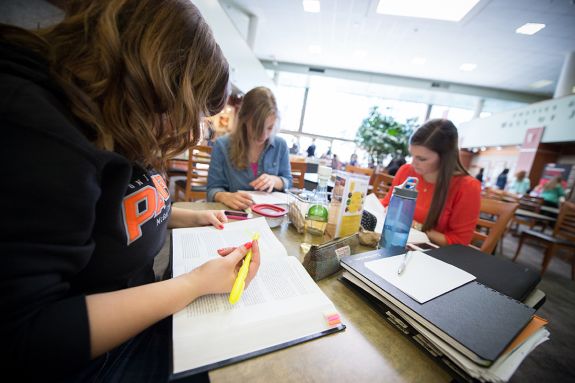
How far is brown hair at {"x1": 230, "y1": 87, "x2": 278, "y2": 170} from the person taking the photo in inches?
62.2

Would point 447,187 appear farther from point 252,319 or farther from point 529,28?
point 529,28

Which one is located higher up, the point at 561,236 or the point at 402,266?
the point at 402,266

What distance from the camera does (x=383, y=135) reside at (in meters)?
5.10

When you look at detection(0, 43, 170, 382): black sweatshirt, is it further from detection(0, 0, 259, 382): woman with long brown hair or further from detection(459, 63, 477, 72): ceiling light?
detection(459, 63, 477, 72): ceiling light

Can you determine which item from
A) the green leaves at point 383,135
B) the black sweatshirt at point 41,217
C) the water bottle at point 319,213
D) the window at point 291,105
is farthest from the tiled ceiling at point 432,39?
the black sweatshirt at point 41,217

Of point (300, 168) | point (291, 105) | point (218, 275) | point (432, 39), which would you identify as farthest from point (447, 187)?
point (291, 105)

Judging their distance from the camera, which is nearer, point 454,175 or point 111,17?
point 111,17

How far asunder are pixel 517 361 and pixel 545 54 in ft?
27.7

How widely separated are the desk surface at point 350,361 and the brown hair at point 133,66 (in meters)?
0.47

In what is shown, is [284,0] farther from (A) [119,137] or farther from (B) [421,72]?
(A) [119,137]

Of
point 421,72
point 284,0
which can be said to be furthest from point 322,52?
point 421,72

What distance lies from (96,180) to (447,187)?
1525mm

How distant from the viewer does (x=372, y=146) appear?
5.30 metres

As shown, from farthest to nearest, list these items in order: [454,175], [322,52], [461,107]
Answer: [461,107]
[322,52]
[454,175]
